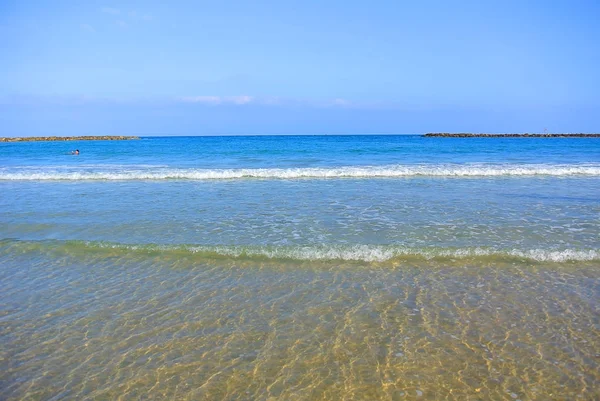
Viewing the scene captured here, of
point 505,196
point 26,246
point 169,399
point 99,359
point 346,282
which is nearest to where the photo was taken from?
point 169,399

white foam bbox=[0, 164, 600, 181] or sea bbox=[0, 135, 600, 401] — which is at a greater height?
white foam bbox=[0, 164, 600, 181]

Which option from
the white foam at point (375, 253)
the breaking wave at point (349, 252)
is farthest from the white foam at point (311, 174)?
the white foam at point (375, 253)

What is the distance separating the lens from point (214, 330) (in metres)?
4.72

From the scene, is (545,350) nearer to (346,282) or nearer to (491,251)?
(346,282)

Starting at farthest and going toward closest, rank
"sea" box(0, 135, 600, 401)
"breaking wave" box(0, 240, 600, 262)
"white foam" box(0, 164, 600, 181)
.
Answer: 1. "white foam" box(0, 164, 600, 181)
2. "breaking wave" box(0, 240, 600, 262)
3. "sea" box(0, 135, 600, 401)

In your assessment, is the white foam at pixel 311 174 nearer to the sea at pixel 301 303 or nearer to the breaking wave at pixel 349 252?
the sea at pixel 301 303

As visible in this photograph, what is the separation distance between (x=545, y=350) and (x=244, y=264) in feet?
14.8

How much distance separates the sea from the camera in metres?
3.79

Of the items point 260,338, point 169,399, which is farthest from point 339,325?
point 169,399

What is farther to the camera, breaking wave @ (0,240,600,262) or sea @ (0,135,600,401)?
breaking wave @ (0,240,600,262)

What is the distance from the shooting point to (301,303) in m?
5.38

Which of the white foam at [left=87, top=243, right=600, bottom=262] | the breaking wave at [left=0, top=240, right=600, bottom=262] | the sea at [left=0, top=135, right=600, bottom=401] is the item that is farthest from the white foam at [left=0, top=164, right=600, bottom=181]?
the white foam at [left=87, top=243, right=600, bottom=262]

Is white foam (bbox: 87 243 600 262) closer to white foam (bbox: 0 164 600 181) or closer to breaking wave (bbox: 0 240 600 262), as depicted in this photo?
breaking wave (bbox: 0 240 600 262)

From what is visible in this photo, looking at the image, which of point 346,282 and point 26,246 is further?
point 26,246
